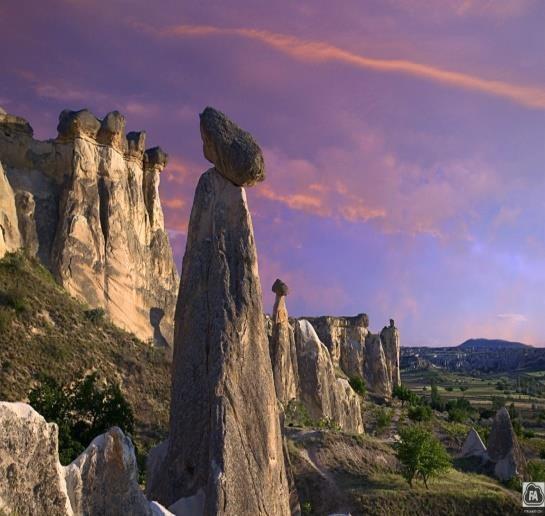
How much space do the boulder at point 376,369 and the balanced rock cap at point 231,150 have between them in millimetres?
64847

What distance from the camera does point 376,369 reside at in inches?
2889

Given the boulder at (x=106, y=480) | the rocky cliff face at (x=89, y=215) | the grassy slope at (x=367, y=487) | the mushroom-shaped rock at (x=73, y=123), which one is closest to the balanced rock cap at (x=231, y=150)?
the boulder at (x=106, y=480)

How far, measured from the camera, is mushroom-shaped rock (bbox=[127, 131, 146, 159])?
1635 inches

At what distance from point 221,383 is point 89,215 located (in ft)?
97.8

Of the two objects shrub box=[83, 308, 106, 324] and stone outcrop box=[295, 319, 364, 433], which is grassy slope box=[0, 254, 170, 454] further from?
stone outcrop box=[295, 319, 364, 433]

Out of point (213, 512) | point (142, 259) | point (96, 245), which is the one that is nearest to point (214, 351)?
point (213, 512)

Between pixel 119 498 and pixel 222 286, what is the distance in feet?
13.0

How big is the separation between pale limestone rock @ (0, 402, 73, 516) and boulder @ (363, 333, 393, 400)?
69.0 metres

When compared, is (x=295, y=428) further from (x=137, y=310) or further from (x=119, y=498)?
(x=119, y=498)

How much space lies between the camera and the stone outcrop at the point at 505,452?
26297 millimetres

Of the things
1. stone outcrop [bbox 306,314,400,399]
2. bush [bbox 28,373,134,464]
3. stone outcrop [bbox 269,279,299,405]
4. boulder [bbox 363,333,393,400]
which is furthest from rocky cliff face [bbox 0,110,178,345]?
boulder [bbox 363,333,393,400]

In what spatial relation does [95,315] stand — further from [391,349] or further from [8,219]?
[391,349]

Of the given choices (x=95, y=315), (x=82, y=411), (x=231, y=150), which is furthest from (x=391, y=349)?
(x=231, y=150)

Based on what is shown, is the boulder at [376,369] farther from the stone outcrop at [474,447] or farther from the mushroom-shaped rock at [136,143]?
the mushroom-shaped rock at [136,143]
